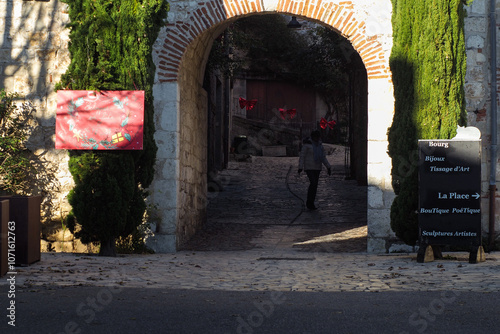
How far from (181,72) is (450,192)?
13.5 ft

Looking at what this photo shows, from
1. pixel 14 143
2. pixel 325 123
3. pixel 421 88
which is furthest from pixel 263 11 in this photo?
pixel 325 123

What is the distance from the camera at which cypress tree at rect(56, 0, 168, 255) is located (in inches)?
307

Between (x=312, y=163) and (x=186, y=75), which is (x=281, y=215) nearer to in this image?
(x=312, y=163)

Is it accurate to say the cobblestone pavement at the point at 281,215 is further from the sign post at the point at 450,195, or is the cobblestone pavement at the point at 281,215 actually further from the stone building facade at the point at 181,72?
the sign post at the point at 450,195

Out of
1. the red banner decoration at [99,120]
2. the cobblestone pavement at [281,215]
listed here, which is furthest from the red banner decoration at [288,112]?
the red banner decoration at [99,120]

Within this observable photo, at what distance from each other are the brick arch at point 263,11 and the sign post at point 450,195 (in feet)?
6.64

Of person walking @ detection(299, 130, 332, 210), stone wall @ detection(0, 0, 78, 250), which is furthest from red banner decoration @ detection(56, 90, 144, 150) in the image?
person walking @ detection(299, 130, 332, 210)

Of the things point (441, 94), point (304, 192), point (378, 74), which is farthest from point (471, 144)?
point (304, 192)

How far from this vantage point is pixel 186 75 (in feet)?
32.4

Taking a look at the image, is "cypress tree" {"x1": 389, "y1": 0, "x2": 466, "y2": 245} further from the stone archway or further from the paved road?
the stone archway

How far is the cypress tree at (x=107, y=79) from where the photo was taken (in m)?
7.79

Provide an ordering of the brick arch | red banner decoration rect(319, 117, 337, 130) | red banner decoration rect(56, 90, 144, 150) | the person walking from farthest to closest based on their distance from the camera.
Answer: red banner decoration rect(319, 117, 337, 130) < the person walking < the brick arch < red banner decoration rect(56, 90, 144, 150)

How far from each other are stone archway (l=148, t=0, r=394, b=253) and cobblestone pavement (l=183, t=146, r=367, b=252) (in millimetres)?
775

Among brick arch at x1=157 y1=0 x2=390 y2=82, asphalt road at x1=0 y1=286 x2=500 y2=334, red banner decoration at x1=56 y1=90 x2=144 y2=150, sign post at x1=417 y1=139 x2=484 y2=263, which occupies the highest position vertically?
brick arch at x1=157 y1=0 x2=390 y2=82
